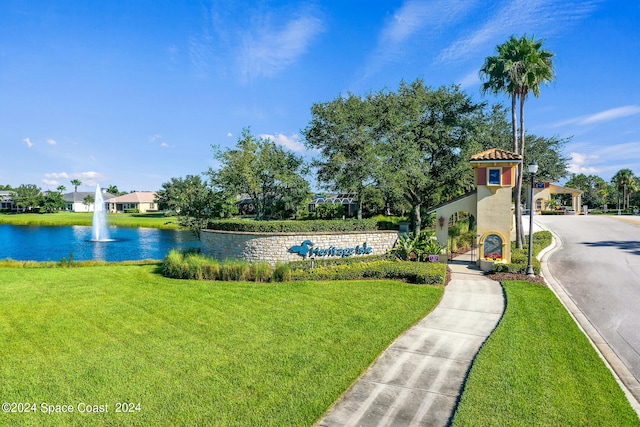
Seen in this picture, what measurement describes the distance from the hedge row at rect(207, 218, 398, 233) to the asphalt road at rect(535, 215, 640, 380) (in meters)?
10.3

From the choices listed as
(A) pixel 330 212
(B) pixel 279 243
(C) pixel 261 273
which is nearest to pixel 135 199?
(A) pixel 330 212

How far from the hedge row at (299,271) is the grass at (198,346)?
103 centimetres

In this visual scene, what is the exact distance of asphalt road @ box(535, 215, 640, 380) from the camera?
1066 centimetres

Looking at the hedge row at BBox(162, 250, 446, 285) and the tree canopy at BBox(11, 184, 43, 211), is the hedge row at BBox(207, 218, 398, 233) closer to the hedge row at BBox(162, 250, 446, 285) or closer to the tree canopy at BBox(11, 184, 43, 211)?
the hedge row at BBox(162, 250, 446, 285)

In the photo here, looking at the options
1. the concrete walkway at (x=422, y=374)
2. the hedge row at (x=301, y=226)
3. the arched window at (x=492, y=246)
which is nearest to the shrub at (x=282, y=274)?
the hedge row at (x=301, y=226)

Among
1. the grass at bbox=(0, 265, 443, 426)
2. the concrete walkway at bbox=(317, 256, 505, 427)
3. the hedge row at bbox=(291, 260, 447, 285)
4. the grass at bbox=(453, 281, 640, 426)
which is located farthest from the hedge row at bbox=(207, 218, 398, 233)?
the grass at bbox=(453, 281, 640, 426)

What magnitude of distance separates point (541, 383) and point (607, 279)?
12595 mm

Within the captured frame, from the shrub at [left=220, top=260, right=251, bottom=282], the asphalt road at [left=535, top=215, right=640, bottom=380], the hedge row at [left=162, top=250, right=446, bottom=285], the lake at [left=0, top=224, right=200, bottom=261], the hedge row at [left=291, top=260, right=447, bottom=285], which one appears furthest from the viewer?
the lake at [left=0, top=224, right=200, bottom=261]

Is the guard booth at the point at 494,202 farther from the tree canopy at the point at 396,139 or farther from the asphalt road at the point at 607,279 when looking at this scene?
the tree canopy at the point at 396,139

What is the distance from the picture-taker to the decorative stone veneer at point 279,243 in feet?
73.3

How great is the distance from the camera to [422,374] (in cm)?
818

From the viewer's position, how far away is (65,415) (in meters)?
6.85

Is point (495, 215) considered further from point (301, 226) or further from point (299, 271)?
point (299, 271)

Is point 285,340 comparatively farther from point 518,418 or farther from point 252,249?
point 252,249
